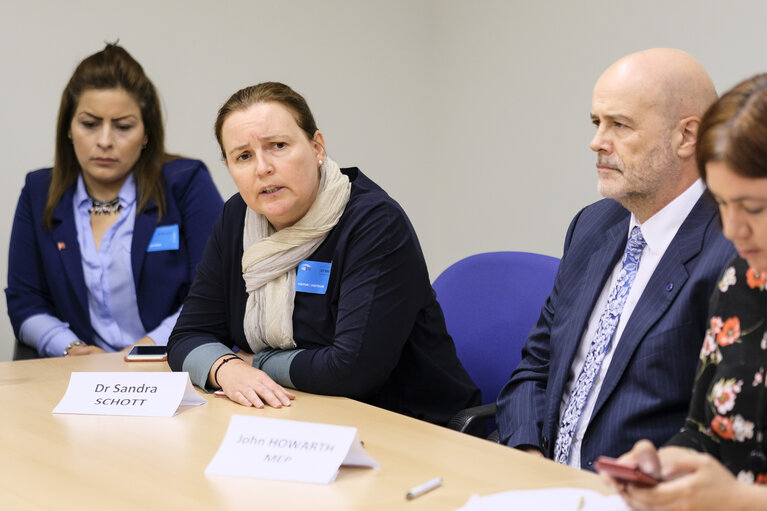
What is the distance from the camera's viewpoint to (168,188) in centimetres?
328

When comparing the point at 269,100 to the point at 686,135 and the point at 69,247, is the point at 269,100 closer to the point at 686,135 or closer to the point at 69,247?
the point at 686,135

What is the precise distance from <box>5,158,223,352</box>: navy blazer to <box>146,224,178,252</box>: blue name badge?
0.02 m

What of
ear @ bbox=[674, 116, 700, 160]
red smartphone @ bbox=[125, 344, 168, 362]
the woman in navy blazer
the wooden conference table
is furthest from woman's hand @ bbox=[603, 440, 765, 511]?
the woman in navy blazer

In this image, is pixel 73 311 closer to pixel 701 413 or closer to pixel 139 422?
pixel 139 422

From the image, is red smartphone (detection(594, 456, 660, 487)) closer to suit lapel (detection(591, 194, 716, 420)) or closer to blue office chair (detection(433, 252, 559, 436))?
suit lapel (detection(591, 194, 716, 420))

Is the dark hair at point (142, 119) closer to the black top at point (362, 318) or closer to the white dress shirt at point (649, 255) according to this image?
the black top at point (362, 318)

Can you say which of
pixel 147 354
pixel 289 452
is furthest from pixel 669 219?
pixel 147 354

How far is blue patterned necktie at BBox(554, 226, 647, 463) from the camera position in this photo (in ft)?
6.40

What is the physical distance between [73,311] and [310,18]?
2.14m

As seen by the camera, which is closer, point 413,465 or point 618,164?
point 413,465

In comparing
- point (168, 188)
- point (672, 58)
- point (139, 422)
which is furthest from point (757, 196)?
point (168, 188)

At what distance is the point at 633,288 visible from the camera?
6.45 feet

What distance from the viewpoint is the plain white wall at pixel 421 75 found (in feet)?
12.5

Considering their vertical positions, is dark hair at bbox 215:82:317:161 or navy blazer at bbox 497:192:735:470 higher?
dark hair at bbox 215:82:317:161
